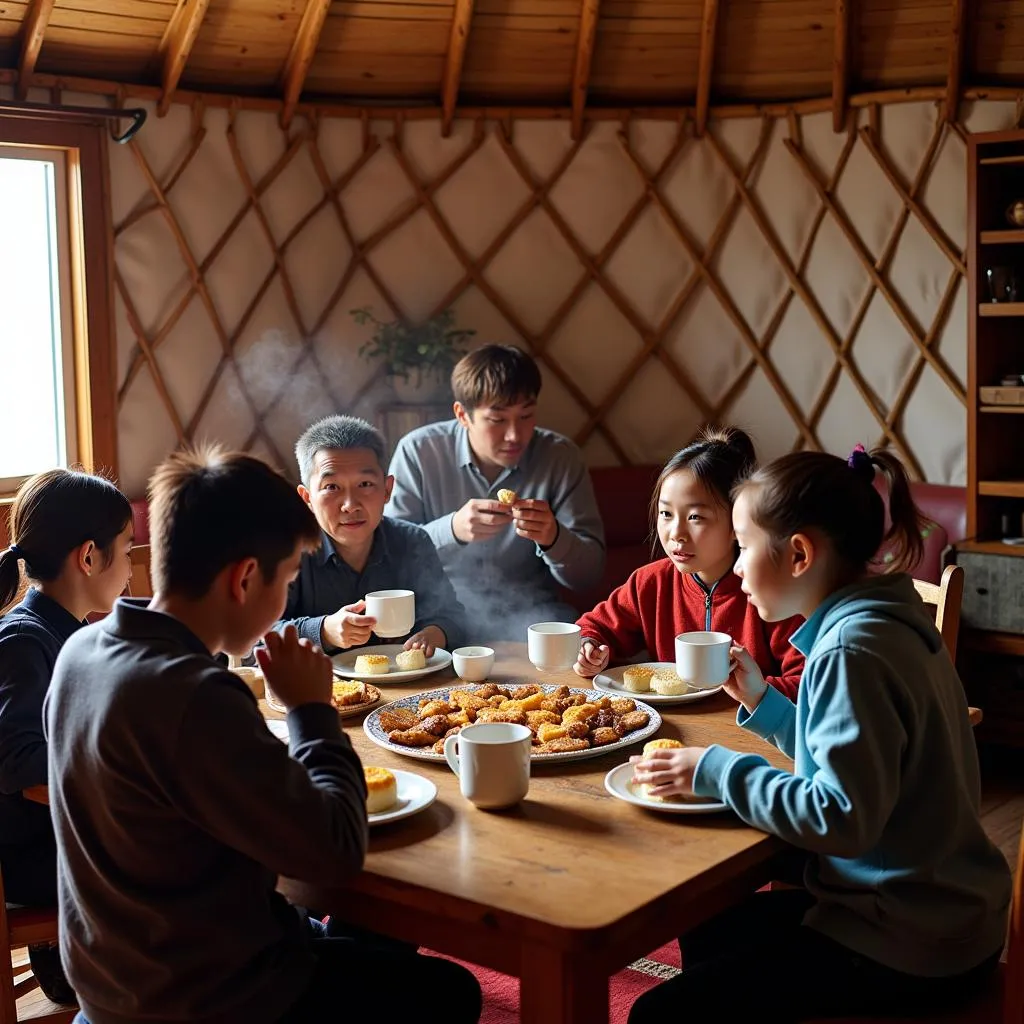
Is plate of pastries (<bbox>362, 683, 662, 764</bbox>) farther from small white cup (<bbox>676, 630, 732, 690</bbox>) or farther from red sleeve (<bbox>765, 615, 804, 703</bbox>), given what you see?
red sleeve (<bbox>765, 615, 804, 703</bbox>)

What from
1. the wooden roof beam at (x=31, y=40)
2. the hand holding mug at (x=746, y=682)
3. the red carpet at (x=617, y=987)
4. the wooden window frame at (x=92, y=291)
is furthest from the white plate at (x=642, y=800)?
the wooden roof beam at (x=31, y=40)

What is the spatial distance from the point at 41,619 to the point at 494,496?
1.41m

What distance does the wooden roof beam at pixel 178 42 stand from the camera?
3738 mm

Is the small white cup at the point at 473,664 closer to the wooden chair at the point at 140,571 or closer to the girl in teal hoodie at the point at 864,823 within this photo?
the girl in teal hoodie at the point at 864,823

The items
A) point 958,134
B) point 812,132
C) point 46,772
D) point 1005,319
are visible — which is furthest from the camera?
point 812,132

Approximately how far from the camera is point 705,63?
4305 mm

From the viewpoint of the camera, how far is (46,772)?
1628 millimetres

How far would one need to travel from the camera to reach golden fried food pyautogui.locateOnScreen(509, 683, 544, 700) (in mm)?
1818

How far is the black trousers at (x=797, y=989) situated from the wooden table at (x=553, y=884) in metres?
0.11

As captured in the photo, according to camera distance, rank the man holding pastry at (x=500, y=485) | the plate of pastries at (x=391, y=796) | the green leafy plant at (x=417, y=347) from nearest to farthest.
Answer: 1. the plate of pastries at (x=391, y=796)
2. the man holding pastry at (x=500, y=485)
3. the green leafy plant at (x=417, y=347)

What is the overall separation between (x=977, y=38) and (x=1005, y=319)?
90 cm

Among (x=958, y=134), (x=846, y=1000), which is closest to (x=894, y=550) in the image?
(x=846, y=1000)

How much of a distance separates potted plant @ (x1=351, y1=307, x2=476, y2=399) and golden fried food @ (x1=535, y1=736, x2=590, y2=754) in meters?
2.87

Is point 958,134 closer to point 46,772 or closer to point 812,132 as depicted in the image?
point 812,132
